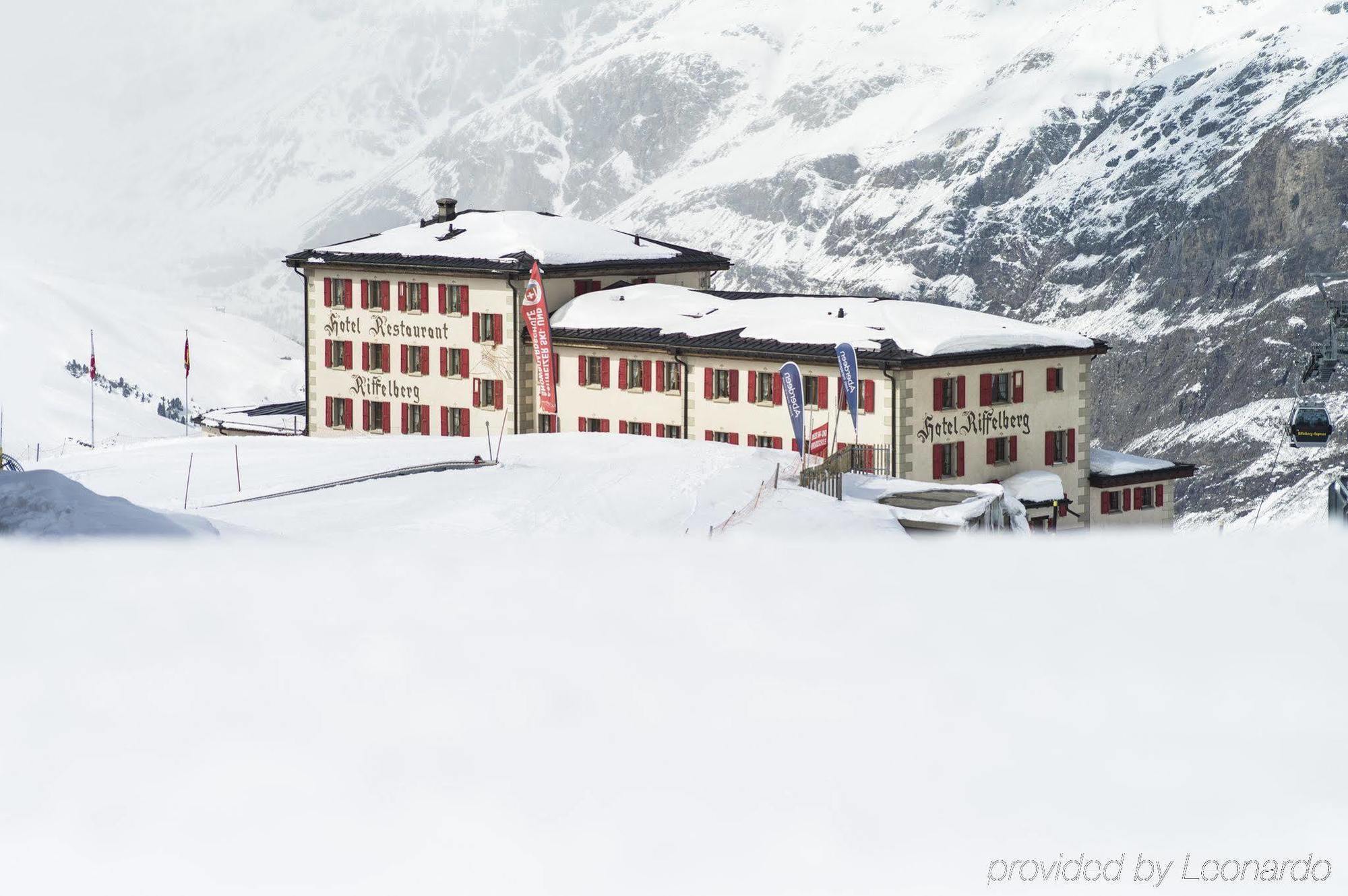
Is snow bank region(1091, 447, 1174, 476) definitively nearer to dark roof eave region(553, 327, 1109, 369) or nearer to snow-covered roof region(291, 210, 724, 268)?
dark roof eave region(553, 327, 1109, 369)

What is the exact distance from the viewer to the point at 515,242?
90375 millimetres

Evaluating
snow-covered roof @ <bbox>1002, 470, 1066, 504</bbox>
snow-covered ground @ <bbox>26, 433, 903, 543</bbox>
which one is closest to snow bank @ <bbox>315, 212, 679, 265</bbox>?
snow-covered ground @ <bbox>26, 433, 903, 543</bbox>

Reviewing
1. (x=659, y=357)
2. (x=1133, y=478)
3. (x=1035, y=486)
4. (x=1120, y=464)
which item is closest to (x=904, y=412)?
(x=1035, y=486)

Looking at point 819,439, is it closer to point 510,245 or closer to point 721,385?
point 721,385

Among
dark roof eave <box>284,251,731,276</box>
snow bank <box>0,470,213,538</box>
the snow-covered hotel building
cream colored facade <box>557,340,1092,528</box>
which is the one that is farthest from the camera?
dark roof eave <box>284,251,731,276</box>

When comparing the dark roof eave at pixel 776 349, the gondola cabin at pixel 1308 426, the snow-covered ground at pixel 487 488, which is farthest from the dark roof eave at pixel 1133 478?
the snow-covered ground at pixel 487 488

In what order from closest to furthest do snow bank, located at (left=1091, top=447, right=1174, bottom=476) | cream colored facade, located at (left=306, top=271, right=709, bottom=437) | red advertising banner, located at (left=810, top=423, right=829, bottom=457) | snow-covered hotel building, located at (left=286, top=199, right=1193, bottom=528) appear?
red advertising banner, located at (left=810, top=423, right=829, bottom=457), snow-covered hotel building, located at (left=286, top=199, right=1193, bottom=528), snow bank, located at (left=1091, top=447, right=1174, bottom=476), cream colored facade, located at (left=306, top=271, right=709, bottom=437)

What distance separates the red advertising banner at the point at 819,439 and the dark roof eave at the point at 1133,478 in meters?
15.5

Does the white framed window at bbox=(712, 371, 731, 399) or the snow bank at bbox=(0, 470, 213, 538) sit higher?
the white framed window at bbox=(712, 371, 731, 399)

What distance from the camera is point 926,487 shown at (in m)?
59.2

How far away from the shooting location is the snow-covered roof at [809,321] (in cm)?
7688

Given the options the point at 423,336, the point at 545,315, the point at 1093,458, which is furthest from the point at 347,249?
the point at 1093,458

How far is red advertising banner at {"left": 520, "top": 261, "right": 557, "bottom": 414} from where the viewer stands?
84.6 meters

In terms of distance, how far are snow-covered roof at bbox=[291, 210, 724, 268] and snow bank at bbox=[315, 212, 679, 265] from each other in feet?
0.10
